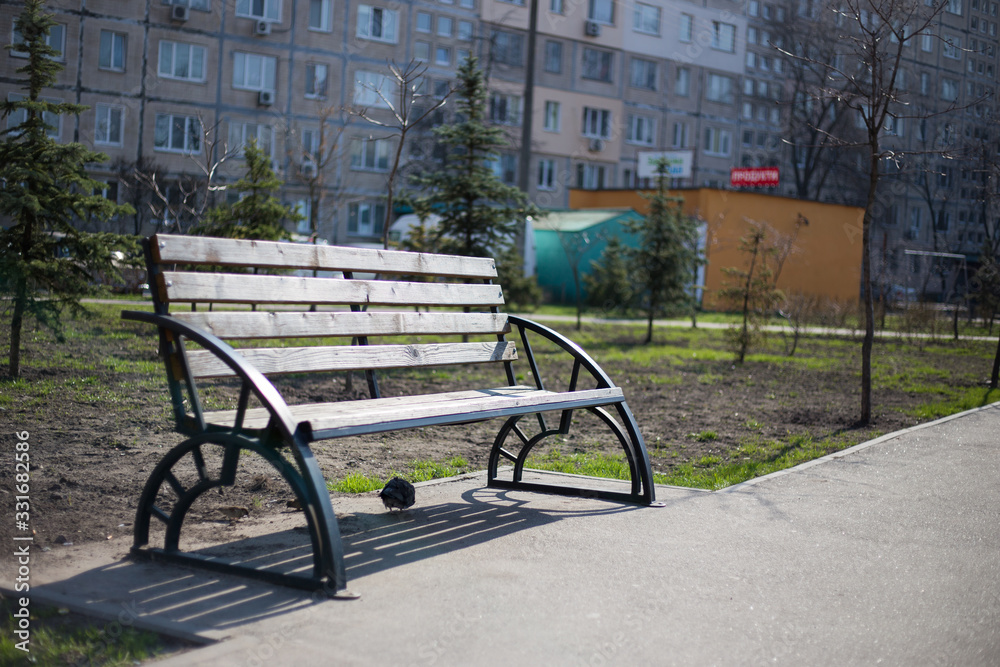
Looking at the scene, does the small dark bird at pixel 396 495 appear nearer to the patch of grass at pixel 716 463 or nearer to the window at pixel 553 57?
the patch of grass at pixel 716 463

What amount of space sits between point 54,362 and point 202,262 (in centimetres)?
546

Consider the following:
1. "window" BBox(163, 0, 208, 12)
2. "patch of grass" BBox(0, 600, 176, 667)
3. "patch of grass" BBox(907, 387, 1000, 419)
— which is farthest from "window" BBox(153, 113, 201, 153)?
"patch of grass" BBox(0, 600, 176, 667)

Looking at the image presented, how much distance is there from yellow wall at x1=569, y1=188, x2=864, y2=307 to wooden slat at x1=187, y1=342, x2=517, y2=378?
24504mm

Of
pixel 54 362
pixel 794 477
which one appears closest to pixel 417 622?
pixel 794 477

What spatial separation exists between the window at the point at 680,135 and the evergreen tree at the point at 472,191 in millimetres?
34487

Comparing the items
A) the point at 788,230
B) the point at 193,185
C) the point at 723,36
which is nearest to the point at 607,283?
the point at 788,230

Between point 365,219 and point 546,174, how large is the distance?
31.5ft

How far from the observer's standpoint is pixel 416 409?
3908mm

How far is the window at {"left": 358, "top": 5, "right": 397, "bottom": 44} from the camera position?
36.7m

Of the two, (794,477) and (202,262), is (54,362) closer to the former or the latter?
(202,262)

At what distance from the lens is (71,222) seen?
7.71 m

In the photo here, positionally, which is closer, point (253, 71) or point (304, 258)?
point (304, 258)

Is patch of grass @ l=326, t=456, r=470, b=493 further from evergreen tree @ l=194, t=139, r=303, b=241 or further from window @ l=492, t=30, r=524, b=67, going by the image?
window @ l=492, t=30, r=524, b=67

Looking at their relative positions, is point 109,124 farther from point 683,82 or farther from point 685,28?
point 685,28
